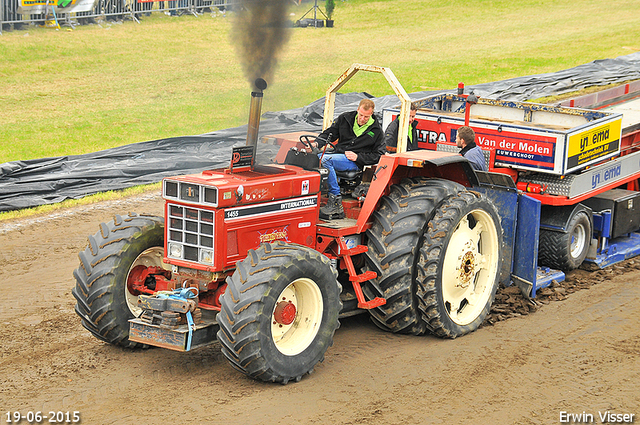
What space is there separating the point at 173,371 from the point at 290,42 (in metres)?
3.12

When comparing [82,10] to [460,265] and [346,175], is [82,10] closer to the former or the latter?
[346,175]

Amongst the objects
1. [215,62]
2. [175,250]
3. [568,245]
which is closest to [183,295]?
[175,250]

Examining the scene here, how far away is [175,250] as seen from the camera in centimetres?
637

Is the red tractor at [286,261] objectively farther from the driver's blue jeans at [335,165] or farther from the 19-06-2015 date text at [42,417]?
the 19-06-2015 date text at [42,417]

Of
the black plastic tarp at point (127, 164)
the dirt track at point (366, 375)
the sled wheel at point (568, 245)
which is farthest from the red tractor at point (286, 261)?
the black plastic tarp at point (127, 164)

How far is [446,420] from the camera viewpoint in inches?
215

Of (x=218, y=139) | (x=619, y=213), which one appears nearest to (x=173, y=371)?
(x=619, y=213)

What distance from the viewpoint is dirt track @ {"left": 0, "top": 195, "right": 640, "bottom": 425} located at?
5.52m

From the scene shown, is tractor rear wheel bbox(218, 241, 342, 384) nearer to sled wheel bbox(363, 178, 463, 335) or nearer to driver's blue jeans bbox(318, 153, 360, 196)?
sled wheel bbox(363, 178, 463, 335)

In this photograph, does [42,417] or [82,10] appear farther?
[82,10]

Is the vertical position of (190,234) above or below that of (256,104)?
below

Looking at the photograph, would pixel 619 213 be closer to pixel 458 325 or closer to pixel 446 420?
pixel 458 325

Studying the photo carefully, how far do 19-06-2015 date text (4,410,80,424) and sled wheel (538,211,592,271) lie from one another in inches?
219

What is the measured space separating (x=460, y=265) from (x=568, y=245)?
2.22 metres
